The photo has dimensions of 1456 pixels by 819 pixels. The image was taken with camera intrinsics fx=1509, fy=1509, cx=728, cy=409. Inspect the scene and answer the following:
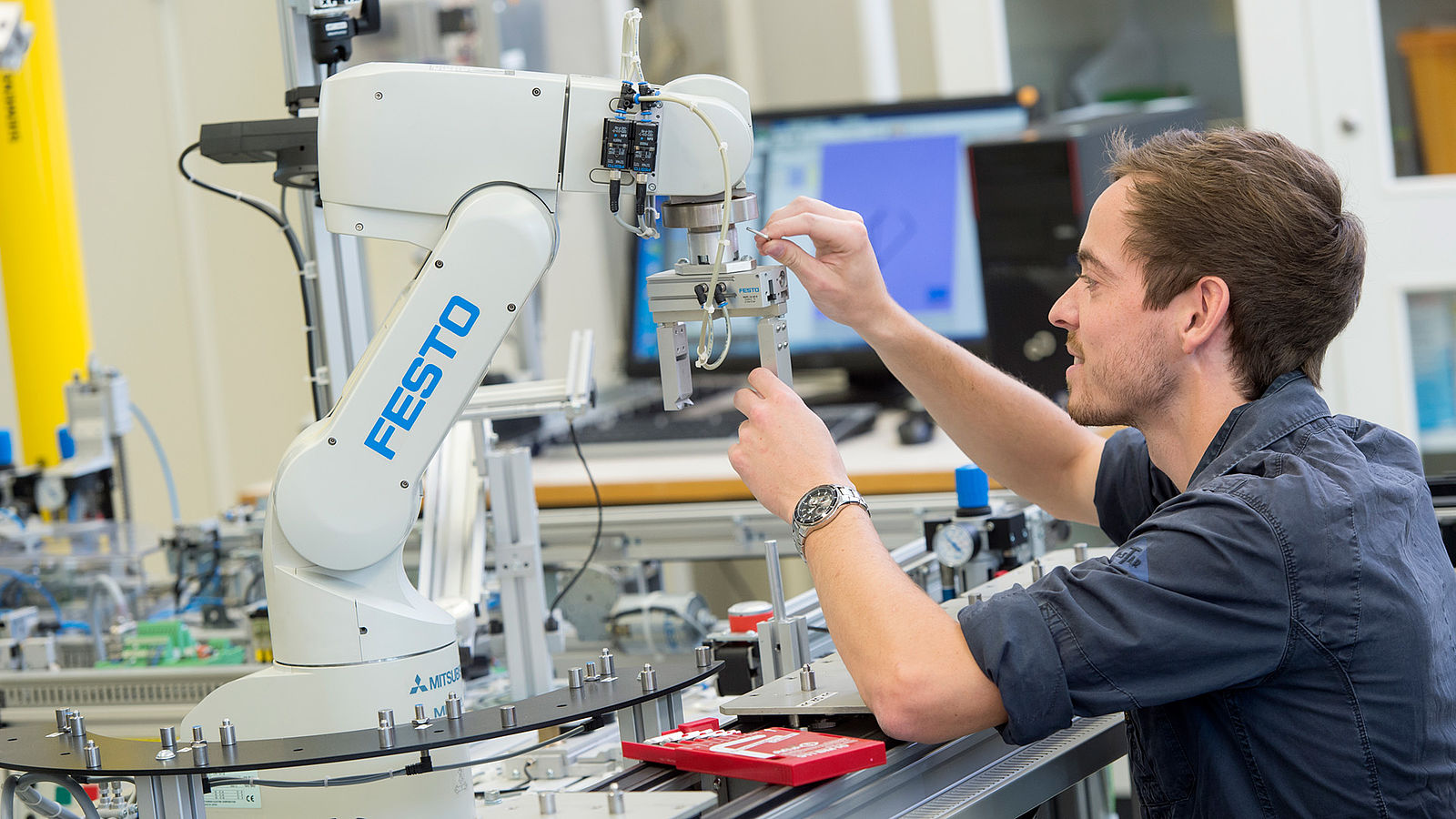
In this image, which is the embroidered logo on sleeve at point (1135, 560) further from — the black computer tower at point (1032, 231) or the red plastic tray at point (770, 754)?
the black computer tower at point (1032, 231)

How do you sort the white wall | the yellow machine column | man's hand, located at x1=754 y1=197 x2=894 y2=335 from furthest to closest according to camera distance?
the white wall
the yellow machine column
man's hand, located at x1=754 y1=197 x2=894 y2=335

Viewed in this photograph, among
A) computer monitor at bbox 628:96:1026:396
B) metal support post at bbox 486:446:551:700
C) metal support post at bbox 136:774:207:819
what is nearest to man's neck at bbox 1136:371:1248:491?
metal support post at bbox 486:446:551:700

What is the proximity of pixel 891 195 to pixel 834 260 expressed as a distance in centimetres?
163

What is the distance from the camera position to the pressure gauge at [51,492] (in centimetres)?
270

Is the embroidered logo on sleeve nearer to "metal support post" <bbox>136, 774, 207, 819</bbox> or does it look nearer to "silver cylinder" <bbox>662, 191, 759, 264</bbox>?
"silver cylinder" <bbox>662, 191, 759, 264</bbox>

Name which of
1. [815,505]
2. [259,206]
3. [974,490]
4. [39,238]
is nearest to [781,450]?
[815,505]

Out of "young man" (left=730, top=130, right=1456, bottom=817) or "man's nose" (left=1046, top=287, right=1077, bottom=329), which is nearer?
"young man" (left=730, top=130, right=1456, bottom=817)

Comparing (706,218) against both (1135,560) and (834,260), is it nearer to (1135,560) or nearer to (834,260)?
(834,260)

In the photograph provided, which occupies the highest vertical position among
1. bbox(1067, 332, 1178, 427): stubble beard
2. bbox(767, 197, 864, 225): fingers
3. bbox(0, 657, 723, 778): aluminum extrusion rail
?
bbox(767, 197, 864, 225): fingers

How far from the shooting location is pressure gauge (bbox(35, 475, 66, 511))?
2699 millimetres

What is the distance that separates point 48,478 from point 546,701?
5.93 feet

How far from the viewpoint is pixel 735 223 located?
4.22 feet

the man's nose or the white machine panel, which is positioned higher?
the white machine panel

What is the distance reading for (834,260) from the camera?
160 cm
